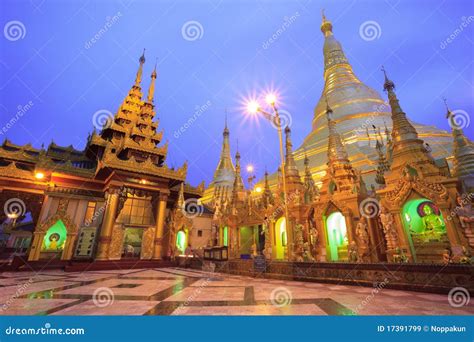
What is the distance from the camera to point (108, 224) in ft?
47.6

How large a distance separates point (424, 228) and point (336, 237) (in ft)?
12.8

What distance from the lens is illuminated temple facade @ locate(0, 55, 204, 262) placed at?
1439cm


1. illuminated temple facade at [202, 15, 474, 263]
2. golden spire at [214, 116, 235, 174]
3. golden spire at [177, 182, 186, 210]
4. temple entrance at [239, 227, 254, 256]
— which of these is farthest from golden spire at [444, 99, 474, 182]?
golden spire at [214, 116, 235, 174]

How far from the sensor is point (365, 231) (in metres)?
9.45

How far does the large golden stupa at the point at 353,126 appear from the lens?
60.1 feet

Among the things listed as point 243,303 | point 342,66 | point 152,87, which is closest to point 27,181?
point 152,87

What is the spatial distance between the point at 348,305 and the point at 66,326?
4.50 meters

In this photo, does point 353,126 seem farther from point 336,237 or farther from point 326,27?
point 326,27

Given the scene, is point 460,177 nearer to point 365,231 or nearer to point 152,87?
Answer: point 365,231

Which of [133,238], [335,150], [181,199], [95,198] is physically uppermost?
[335,150]

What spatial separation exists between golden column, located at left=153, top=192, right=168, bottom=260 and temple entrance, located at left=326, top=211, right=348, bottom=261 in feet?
37.9

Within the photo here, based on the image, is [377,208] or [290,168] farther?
[290,168]

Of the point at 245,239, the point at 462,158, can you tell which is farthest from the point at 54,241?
the point at 462,158

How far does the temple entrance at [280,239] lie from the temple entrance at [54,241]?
1424 cm
